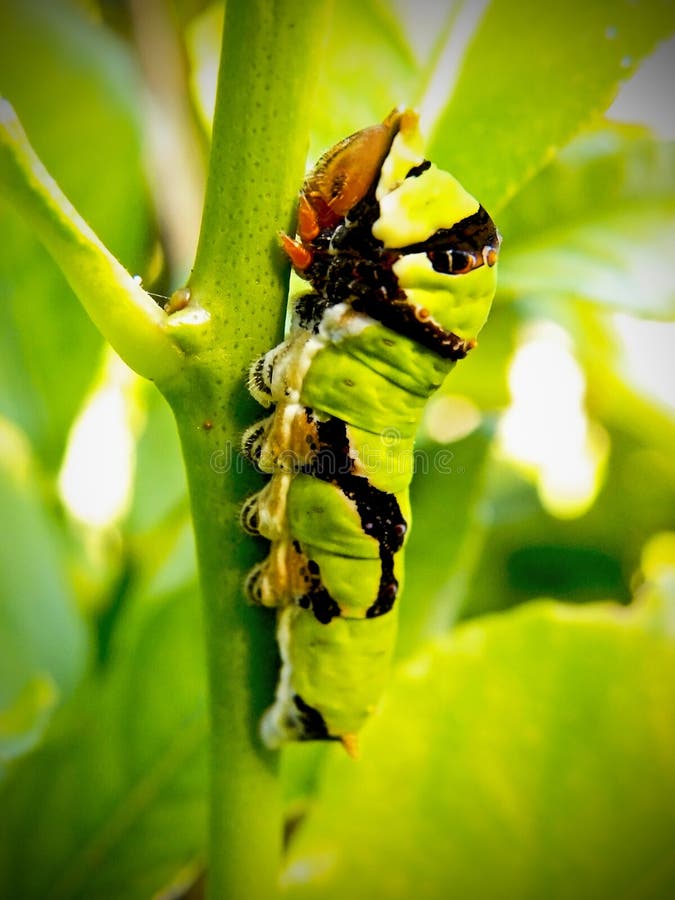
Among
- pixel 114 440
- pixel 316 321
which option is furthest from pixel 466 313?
pixel 114 440

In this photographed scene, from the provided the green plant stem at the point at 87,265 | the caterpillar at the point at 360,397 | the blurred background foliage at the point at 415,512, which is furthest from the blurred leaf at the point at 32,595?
the green plant stem at the point at 87,265

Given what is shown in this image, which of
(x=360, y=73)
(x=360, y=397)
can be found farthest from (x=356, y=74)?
(x=360, y=397)

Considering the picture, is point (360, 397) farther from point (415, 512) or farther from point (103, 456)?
point (103, 456)

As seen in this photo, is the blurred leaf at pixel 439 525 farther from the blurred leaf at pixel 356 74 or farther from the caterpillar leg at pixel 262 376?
the caterpillar leg at pixel 262 376

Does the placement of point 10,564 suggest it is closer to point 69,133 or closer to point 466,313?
point 69,133

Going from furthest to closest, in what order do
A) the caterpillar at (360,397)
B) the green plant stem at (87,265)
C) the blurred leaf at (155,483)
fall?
the blurred leaf at (155,483) → the caterpillar at (360,397) → the green plant stem at (87,265)

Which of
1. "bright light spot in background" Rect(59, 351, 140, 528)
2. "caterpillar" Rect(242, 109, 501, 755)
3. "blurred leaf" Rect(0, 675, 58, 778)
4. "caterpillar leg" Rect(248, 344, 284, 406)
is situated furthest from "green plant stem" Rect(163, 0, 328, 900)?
"bright light spot in background" Rect(59, 351, 140, 528)

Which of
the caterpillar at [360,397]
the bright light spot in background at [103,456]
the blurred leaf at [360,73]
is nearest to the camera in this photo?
the caterpillar at [360,397]
